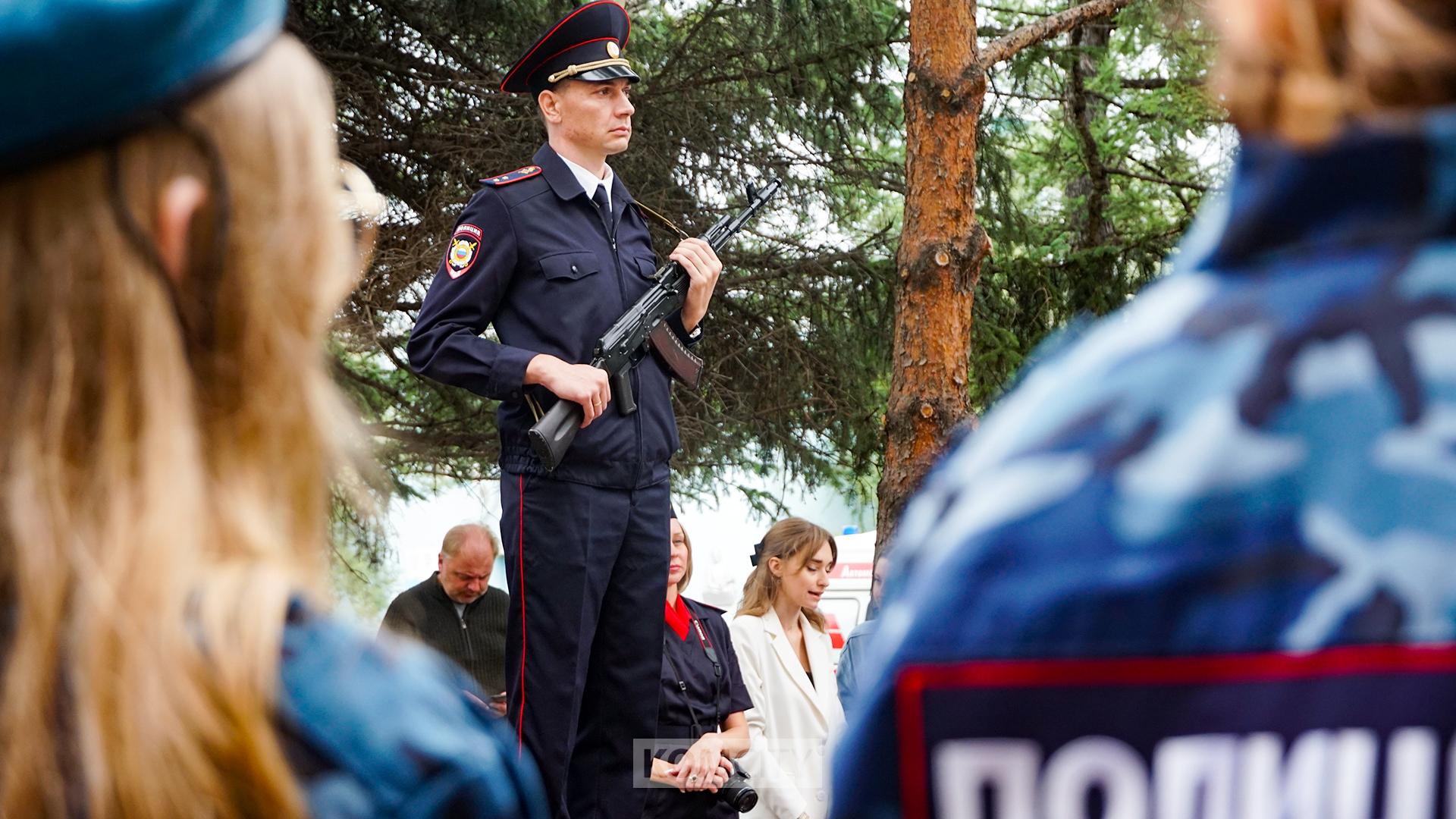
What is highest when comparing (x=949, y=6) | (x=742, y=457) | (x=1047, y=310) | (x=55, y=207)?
(x=949, y=6)

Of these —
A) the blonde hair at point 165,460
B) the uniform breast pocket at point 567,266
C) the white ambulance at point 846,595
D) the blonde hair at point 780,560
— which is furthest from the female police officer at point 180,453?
the white ambulance at point 846,595

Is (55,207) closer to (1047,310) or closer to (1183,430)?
(1183,430)

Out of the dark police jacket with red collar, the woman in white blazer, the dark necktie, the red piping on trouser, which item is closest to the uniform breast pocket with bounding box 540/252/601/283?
the dark police jacket with red collar

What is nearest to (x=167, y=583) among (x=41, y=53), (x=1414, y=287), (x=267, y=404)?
(x=267, y=404)

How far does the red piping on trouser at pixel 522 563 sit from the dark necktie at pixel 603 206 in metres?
0.75

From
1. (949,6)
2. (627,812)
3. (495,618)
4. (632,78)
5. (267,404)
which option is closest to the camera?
(267,404)

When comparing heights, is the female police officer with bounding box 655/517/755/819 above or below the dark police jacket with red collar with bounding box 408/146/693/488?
below

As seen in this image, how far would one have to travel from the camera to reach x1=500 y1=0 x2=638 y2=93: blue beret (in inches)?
168

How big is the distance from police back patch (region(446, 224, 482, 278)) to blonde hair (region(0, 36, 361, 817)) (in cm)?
277

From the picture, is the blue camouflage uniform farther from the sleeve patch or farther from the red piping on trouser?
the sleeve patch

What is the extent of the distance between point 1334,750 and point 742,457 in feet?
31.3

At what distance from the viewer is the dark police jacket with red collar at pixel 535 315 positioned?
12.1 ft

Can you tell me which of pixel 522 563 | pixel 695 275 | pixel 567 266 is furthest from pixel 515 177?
pixel 522 563

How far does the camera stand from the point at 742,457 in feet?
33.5
